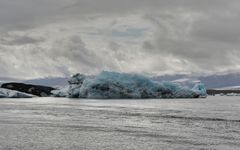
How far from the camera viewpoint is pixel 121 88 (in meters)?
118

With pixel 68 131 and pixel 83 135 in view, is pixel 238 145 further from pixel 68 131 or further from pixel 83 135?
pixel 68 131

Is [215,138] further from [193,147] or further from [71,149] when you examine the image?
[71,149]

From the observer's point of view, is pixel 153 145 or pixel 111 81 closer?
pixel 153 145

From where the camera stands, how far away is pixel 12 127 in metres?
37.3

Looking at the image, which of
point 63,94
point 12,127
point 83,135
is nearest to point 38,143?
point 83,135

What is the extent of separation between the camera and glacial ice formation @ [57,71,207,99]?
4469 inches

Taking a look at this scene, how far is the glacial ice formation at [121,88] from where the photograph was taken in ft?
372

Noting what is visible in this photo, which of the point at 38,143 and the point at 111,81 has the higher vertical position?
the point at 111,81

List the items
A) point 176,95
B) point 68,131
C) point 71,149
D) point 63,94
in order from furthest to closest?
1. point 63,94
2. point 176,95
3. point 68,131
4. point 71,149

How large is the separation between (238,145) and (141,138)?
7.15 meters

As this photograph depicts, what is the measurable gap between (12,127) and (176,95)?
332 feet

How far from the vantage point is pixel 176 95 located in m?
134

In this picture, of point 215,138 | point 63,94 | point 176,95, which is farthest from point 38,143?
point 63,94

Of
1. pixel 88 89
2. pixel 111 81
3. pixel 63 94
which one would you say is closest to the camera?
pixel 111 81
